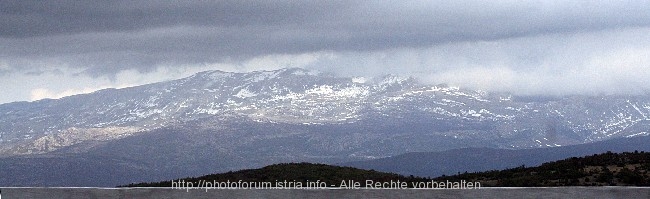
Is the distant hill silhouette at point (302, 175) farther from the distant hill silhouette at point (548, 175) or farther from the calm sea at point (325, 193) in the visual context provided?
the calm sea at point (325, 193)

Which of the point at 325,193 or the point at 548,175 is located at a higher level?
the point at 548,175

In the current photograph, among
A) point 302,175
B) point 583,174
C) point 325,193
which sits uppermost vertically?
point 302,175

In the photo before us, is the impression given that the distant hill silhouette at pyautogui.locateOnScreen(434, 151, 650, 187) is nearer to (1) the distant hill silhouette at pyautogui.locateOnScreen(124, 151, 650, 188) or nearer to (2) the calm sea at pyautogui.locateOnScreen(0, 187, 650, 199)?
(1) the distant hill silhouette at pyautogui.locateOnScreen(124, 151, 650, 188)

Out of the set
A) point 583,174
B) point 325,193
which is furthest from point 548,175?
point 325,193

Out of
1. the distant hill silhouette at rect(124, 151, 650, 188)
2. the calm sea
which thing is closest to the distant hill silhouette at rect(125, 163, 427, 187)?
the distant hill silhouette at rect(124, 151, 650, 188)

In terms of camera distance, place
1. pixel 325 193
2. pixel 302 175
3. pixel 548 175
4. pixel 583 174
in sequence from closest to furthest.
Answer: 1. pixel 325 193
2. pixel 583 174
3. pixel 548 175
4. pixel 302 175

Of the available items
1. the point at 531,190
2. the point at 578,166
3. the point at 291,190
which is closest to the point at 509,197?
the point at 531,190

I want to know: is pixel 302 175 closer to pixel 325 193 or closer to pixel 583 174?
pixel 583 174

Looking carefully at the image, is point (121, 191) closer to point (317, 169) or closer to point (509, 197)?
point (509, 197)

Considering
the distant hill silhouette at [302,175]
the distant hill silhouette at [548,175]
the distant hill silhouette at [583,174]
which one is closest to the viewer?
the distant hill silhouette at [583,174]

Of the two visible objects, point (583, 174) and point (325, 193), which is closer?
point (325, 193)

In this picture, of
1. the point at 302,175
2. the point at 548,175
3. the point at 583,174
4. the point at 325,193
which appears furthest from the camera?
the point at 302,175

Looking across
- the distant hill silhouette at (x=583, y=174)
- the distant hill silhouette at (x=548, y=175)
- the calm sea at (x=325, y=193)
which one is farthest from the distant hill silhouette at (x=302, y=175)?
the calm sea at (x=325, y=193)
